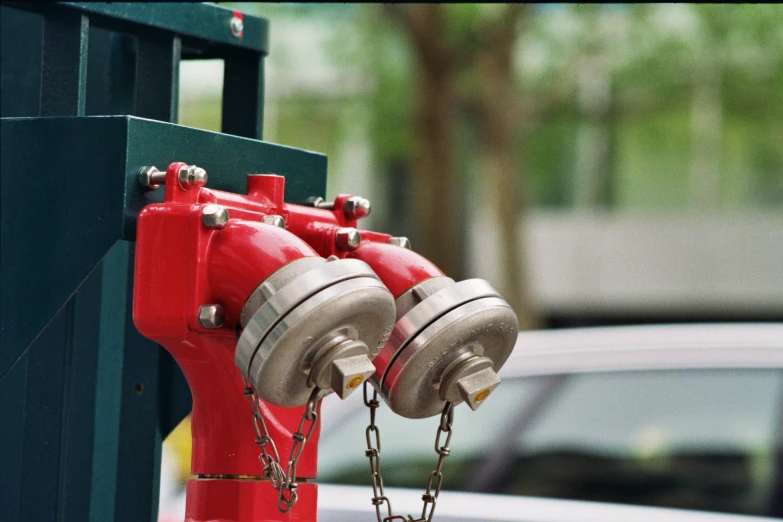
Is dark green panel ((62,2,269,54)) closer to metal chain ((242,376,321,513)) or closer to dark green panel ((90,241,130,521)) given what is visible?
dark green panel ((90,241,130,521))

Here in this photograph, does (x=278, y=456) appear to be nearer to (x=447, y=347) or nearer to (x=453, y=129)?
(x=447, y=347)

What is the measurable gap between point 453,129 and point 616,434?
877 cm

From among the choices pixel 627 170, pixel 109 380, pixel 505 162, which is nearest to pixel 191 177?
pixel 109 380

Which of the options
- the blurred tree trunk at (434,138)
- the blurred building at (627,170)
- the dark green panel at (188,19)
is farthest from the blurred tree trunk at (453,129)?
the dark green panel at (188,19)

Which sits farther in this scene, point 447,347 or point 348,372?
point 447,347

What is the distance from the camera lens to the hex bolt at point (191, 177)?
1.34m

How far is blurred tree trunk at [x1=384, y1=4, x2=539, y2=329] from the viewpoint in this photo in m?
11.6

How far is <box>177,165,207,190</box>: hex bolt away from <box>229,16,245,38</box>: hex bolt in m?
0.57

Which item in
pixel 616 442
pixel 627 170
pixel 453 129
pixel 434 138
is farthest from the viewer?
pixel 627 170

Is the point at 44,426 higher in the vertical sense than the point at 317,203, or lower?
lower

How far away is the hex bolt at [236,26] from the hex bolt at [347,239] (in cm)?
55

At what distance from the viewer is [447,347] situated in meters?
1.34

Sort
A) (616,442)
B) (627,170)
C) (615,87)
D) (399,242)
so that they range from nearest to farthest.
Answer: (399,242) → (616,442) → (615,87) → (627,170)

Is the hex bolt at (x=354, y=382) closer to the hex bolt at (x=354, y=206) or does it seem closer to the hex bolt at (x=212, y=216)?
the hex bolt at (x=212, y=216)
